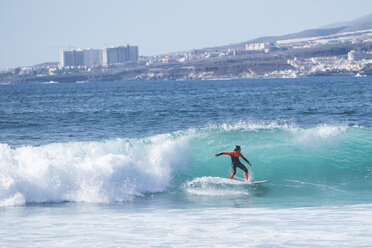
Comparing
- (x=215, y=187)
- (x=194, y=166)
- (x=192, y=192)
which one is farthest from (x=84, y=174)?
(x=194, y=166)

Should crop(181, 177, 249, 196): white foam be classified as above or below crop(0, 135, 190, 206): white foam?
below

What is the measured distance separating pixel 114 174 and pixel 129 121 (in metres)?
22.8

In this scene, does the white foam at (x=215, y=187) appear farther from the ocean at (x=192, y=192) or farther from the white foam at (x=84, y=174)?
the white foam at (x=84, y=174)

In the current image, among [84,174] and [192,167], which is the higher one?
[84,174]

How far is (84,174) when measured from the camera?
17.2 m

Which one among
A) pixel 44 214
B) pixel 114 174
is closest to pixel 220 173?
pixel 114 174

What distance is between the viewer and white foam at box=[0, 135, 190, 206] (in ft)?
52.7

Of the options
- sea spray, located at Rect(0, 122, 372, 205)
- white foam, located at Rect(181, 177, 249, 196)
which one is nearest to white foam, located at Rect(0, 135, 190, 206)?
sea spray, located at Rect(0, 122, 372, 205)

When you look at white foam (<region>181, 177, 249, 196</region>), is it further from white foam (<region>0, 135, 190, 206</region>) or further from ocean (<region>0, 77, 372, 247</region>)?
white foam (<region>0, 135, 190, 206</region>)

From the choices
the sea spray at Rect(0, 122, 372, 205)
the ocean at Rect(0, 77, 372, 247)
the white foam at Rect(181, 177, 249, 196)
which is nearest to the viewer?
the ocean at Rect(0, 77, 372, 247)

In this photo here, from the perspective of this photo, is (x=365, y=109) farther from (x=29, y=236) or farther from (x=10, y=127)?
(x=29, y=236)

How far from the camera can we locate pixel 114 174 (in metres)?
17.5

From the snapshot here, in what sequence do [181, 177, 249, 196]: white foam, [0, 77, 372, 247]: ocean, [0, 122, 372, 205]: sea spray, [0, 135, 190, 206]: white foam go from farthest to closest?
[181, 177, 249, 196]: white foam → [0, 122, 372, 205]: sea spray → [0, 135, 190, 206]: white foam → [0, 77, 372, 247]: ocean

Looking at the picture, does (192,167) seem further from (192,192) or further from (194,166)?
(192,192)
